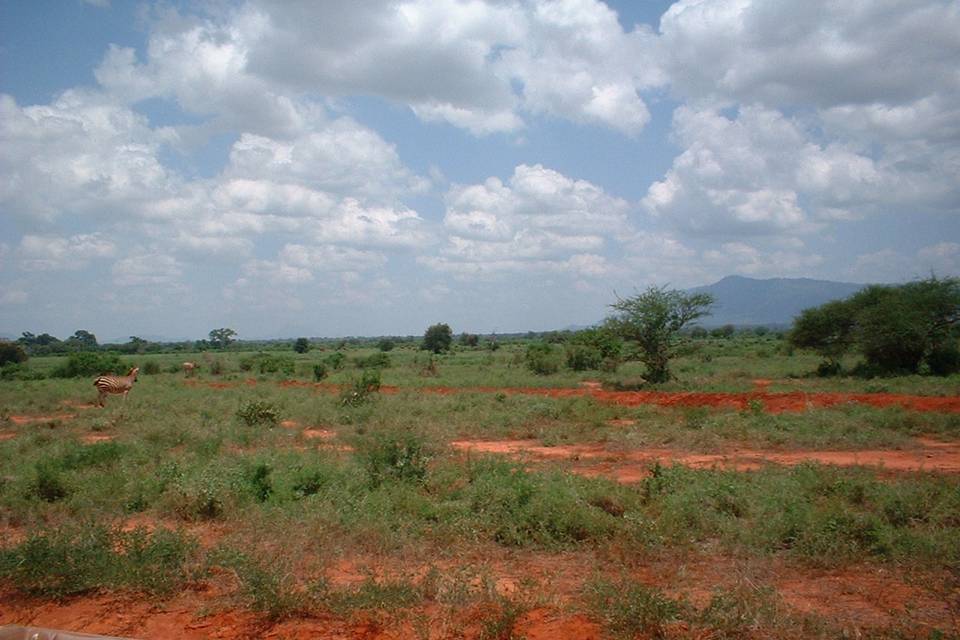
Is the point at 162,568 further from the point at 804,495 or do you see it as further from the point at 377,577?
the point at 804,495

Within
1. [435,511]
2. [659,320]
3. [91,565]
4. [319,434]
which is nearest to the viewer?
[91,565]

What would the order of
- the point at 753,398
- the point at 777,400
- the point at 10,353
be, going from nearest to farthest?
the point at 777,400 < the point at 753,398 < the point at 10,353

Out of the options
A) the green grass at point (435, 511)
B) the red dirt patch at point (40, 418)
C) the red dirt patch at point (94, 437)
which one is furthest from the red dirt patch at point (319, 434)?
the red dirt patch at point (40, 418)

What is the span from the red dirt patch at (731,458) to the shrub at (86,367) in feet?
113

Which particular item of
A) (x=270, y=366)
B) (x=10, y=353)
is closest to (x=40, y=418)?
(x=270, y=366)

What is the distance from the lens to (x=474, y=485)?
30.6ft

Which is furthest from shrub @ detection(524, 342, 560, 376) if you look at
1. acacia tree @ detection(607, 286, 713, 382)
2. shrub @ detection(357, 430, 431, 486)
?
shrub @ detection(357, 430, 431, 486)

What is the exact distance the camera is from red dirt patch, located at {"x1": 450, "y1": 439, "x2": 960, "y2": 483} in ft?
36.0

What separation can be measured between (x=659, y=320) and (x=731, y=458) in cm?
1674

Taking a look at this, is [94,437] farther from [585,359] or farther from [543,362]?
Result: [585,359]

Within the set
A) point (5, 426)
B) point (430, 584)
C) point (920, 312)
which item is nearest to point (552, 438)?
point (430, 584)

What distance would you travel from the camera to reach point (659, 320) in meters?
28.4

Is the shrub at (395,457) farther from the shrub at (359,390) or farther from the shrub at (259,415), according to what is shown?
the shrub at (359,390)

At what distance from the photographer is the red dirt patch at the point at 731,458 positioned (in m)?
11.0
